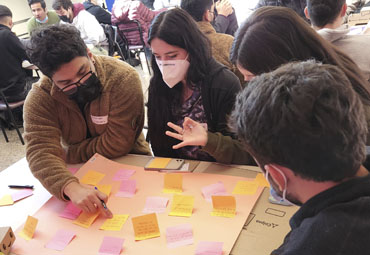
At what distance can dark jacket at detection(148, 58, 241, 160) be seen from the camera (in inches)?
59.9

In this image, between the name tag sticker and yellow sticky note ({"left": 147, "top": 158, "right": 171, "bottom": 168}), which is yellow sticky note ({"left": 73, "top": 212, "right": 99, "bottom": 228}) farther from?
the name tag sticker

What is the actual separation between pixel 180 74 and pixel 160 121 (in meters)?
0.25

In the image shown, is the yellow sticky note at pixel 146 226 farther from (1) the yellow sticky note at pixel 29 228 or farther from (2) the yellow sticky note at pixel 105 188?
(1) the yellow sticky note at pixel 29 228

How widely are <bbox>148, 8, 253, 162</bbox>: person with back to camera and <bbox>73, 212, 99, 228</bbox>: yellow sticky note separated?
46 cm

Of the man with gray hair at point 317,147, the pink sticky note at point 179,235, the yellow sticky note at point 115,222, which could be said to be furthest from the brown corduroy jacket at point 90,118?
the man with gray hair at point 317,147

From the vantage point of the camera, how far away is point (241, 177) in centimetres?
130

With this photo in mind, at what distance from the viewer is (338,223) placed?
585 mm

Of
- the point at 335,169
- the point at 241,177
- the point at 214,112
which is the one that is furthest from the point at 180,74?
the point at 335,169

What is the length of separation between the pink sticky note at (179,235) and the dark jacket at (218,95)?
1.83ft

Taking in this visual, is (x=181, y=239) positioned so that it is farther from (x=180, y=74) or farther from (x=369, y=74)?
(x=369, y=74)

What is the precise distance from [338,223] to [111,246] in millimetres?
741

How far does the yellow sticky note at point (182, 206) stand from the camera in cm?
116

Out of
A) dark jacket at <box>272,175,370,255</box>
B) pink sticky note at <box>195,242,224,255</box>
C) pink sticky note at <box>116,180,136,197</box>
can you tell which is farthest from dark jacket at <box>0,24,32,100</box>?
dark jacket at <box>272,175,370,255</box>

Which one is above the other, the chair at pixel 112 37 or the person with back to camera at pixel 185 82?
the person with back to camera at pixel 185 82
